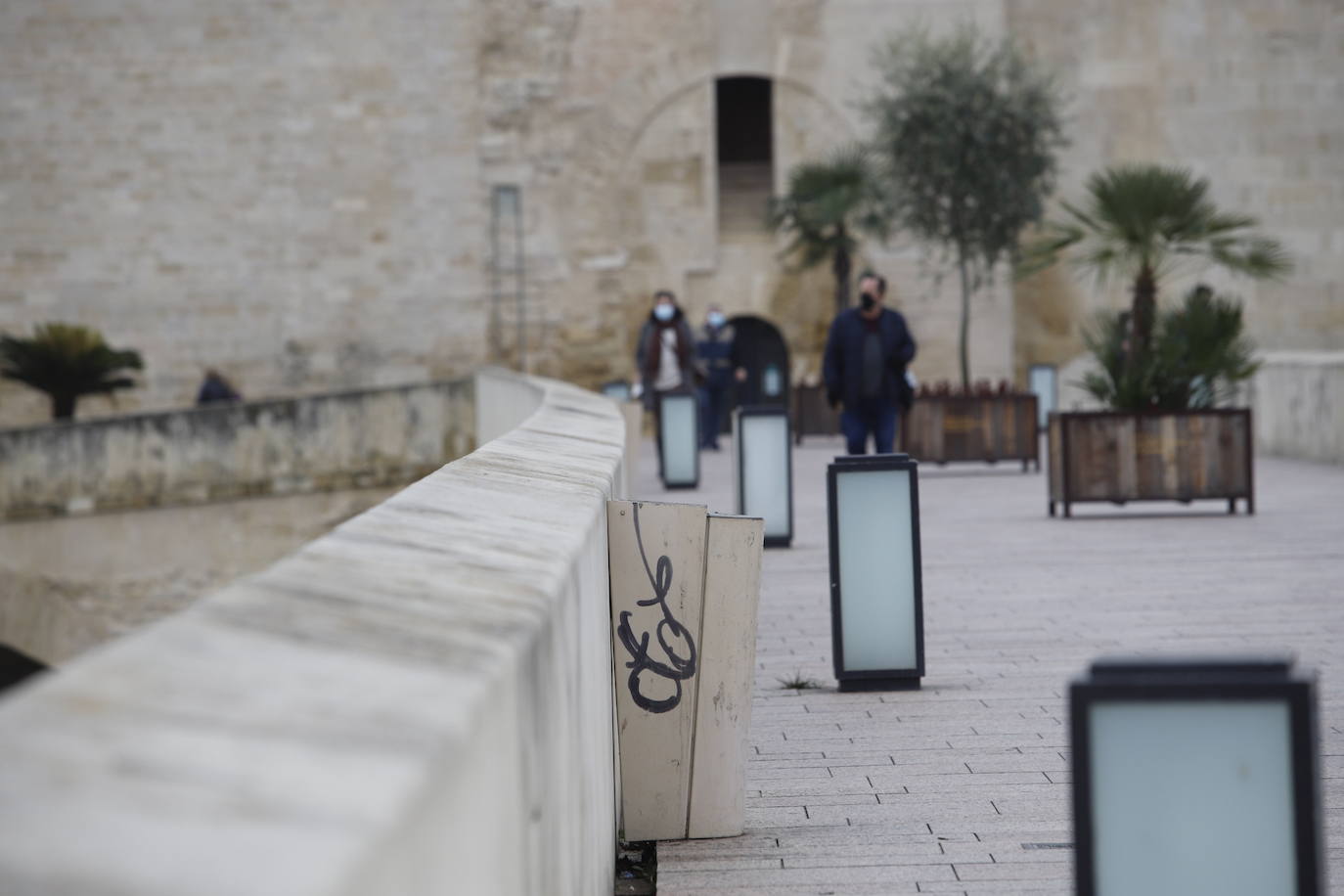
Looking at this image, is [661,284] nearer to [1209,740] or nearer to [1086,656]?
[1086,656]

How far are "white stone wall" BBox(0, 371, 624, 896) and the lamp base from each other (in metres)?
2.98

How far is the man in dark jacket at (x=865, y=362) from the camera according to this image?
10.3 m

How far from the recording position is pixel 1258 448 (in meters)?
16.6

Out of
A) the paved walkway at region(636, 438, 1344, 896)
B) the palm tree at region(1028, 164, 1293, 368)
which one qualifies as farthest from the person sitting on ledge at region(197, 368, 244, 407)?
the palm tree at region(1028, 164, 1293, 368)

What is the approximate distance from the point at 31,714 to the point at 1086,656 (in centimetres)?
498

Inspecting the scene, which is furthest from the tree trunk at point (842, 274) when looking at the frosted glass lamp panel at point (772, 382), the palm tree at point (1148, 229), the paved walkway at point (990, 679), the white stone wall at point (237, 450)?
the paved walkway at point (990, 679)

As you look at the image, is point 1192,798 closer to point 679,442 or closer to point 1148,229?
point 1148,229

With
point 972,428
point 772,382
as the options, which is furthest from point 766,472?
point 772,382

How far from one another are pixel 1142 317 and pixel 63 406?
52.7 ft

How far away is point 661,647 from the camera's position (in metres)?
3.67

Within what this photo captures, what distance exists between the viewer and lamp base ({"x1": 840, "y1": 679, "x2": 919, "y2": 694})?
5176 mm

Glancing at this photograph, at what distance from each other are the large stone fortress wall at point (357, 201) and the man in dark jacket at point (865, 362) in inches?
521

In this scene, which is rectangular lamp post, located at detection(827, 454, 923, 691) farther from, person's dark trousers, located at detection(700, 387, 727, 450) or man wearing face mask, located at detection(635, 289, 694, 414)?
person's dark trousers, located at detection(700, 387, 727, 450)

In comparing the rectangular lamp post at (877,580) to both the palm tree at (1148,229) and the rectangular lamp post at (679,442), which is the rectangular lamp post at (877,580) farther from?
the rectangular lamp post at (679,442)
